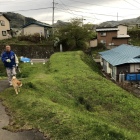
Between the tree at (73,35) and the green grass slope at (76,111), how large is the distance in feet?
65.8

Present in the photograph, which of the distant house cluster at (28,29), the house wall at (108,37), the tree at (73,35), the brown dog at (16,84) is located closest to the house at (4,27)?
the distant house cluster at (28,29)

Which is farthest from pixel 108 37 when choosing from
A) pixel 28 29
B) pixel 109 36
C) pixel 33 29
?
pixel 28 29

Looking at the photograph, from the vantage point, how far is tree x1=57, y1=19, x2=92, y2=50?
3553 cm

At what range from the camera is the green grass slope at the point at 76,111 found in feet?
18.8

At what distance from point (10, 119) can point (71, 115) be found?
1.88m

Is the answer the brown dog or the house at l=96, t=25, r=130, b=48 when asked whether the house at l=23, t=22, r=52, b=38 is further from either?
the brown dog

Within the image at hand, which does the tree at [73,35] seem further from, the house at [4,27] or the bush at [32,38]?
the house at [4,27]

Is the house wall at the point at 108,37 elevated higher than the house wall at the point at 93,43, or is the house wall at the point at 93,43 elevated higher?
the house wall at the point at 108,37

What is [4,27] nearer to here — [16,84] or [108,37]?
[108,37]

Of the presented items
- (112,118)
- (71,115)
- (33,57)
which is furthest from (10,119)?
(33,57)

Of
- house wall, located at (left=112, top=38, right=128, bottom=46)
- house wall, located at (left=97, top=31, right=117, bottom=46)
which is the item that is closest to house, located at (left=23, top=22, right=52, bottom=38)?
house wall, located at (left=97, top=31, right=117, bottom=46)

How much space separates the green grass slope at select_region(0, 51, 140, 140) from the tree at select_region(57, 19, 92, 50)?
790 inches

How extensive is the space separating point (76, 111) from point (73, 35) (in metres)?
28.4

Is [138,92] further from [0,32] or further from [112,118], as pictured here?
[0,32]
